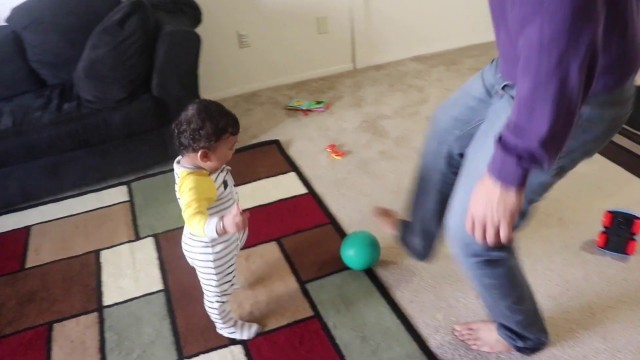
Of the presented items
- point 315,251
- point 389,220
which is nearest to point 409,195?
point 389,220

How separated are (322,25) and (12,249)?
2046 mm

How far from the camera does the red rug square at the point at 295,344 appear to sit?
156cm

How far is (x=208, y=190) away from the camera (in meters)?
1.32

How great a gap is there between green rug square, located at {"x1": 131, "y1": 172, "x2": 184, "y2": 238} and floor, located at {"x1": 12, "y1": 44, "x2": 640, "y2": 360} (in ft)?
1.61

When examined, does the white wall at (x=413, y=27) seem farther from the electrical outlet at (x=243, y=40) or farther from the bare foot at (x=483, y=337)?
the bare foot at (x=483, y=337)

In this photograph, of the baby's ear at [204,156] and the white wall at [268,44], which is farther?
the white wall at [268,44]

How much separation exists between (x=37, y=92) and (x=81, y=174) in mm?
487

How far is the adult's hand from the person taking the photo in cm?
91

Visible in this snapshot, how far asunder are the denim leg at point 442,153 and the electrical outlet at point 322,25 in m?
2.01

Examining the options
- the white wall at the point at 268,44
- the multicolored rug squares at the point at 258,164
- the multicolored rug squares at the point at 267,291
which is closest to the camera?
the multicolored rug squares at the point at 267,291

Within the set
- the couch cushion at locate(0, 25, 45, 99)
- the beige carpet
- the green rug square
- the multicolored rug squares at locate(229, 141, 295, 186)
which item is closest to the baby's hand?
the beige carpet

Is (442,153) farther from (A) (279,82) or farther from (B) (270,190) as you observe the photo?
(A) (279,82)

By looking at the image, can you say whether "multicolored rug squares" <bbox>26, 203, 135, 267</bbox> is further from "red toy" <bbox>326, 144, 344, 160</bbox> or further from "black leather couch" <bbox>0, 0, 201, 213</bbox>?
"red toy" <bbox>326, 144, 344, 160</bbox>

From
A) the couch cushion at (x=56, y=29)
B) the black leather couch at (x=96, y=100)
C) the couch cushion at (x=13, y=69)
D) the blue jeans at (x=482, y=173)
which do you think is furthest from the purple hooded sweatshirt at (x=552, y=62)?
the couch cushion at (x=13, y=69)
